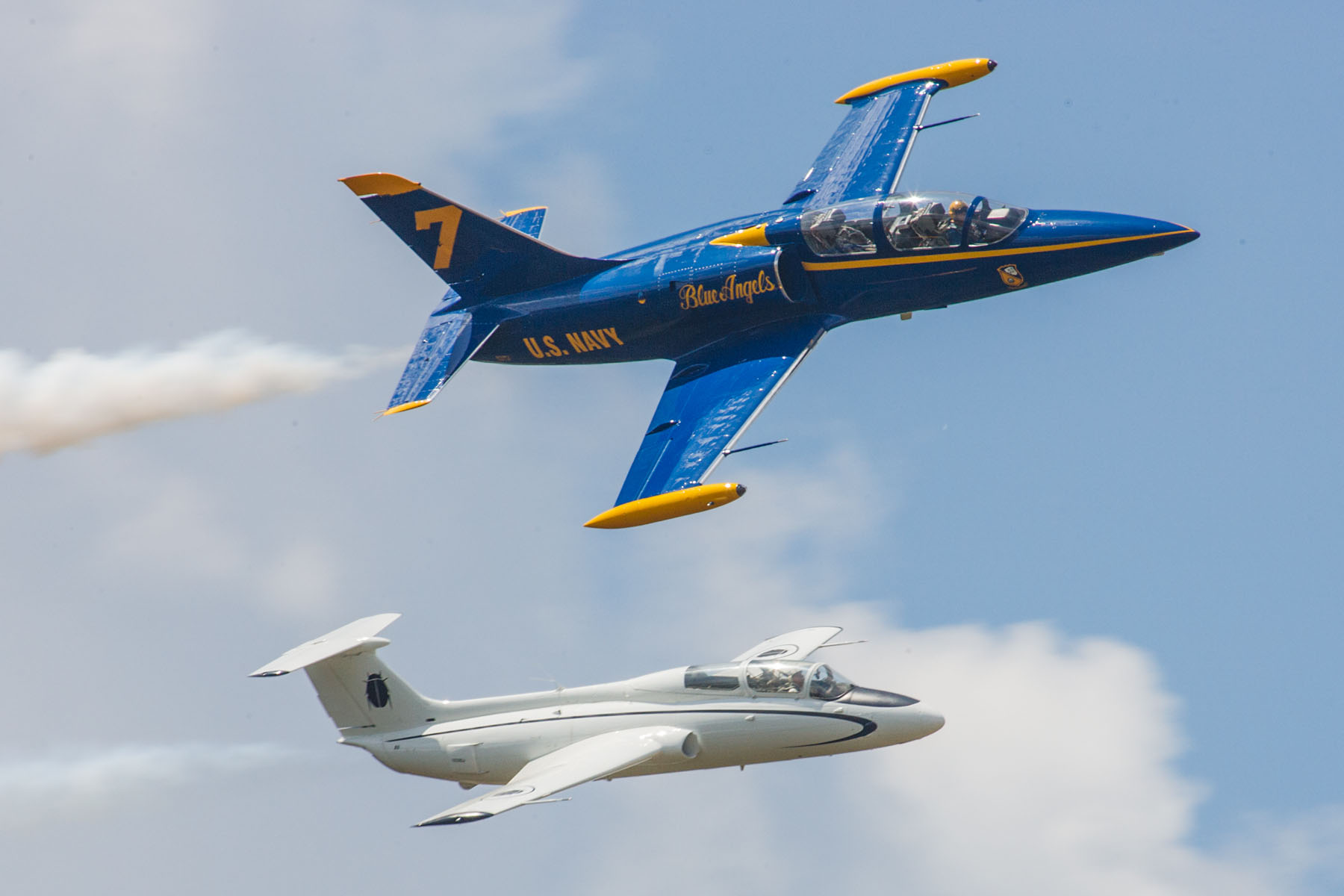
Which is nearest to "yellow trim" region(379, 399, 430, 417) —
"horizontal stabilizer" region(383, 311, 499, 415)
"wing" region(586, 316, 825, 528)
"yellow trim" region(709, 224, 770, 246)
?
"horizontal stabilizer" region(383, 311, 499, 415)

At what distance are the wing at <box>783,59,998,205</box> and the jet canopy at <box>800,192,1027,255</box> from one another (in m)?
2.41

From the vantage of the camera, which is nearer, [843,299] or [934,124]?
[843,299]

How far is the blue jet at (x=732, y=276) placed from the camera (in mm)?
34125

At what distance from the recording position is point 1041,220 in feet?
113

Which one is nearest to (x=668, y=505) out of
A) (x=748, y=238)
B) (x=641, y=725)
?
(x=641, y=725)

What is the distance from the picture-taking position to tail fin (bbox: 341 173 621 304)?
38.2 metres

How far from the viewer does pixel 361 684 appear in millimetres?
38000

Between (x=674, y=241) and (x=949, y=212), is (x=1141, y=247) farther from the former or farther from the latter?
(x=674, y=241)

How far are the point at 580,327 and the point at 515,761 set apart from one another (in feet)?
27.8

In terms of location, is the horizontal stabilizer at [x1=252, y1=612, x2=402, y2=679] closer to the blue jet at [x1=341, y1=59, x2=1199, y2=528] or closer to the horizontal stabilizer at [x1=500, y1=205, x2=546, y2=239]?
the blue jet at [x1=341, y1=59, x2=1199, y2=528]

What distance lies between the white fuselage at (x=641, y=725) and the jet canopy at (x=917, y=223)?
8.32m

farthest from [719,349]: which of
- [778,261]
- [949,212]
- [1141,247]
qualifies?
[1141,247]

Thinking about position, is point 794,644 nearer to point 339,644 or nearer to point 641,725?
point 641,725

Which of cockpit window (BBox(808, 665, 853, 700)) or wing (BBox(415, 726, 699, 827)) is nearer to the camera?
wing (BBox(415, 726, 699, 827))
